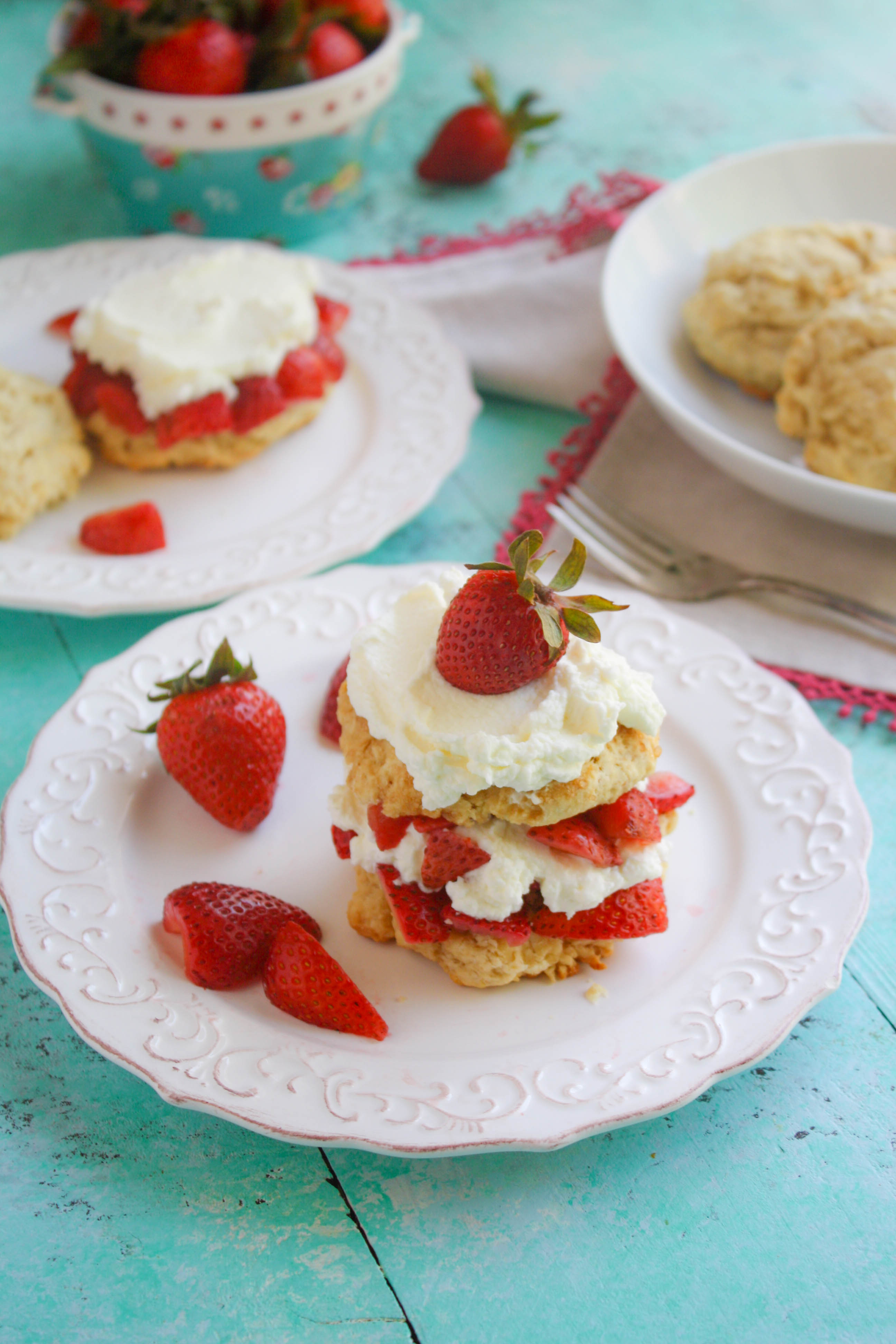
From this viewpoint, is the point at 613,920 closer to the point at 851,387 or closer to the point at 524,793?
the point at 524,793

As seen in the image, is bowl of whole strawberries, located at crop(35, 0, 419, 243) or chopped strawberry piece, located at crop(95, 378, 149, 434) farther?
bowl of whole strawberries, located at crop(35, 0, 419, 243)

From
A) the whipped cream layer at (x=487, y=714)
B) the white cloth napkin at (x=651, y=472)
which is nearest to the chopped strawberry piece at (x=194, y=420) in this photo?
the white cloth napkin at (x=651, y=472)

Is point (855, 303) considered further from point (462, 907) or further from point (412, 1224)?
point (412, 1224)

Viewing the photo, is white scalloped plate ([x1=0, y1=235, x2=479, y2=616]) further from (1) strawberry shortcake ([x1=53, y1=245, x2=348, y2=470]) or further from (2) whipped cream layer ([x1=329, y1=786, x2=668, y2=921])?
(2) whipped cream layer ([x1=329, y1=786, x2=668, y2=921])

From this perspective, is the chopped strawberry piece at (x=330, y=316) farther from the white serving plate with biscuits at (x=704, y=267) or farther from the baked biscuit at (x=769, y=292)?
the baked biscuit at (x=769, y=292)

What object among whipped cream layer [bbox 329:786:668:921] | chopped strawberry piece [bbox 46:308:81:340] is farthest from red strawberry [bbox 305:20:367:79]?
whipped cream layer [bbox 329:786:668:921]

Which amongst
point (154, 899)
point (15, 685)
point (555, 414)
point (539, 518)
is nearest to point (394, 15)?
point (555, 414)
